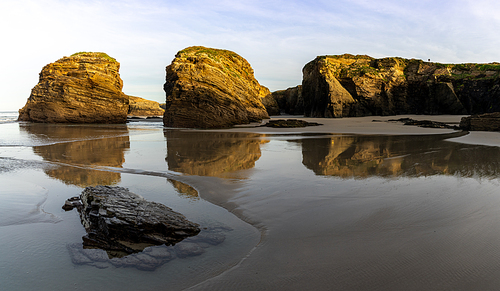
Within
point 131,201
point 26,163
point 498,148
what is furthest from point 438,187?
point 26,163

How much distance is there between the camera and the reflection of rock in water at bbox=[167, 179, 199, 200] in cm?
433

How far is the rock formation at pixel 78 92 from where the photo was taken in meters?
30.3

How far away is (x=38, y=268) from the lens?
7.62ft

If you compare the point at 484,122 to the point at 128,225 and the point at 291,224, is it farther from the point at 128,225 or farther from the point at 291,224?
the point at 128,225

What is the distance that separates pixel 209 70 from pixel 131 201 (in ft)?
68.4

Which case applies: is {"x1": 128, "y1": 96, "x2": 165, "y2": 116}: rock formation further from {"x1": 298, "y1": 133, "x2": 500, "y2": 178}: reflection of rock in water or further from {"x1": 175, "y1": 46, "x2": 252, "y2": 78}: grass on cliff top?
{"x1": 298, "y1": 133, "x2": 500, "y2": 178}: reflection of rock in water

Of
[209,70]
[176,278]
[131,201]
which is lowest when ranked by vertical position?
[176,278]

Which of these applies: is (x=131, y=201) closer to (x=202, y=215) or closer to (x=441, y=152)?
(x=202, y=215)

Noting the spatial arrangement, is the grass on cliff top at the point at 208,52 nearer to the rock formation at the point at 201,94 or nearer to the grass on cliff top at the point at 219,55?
the grass on cliff top at the point at 219,55

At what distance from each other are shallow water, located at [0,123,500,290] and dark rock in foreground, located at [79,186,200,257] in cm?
24

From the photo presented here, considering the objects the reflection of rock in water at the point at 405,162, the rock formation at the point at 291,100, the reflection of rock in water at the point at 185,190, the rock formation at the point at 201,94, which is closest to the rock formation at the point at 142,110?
the rock formation at the point at 291,100

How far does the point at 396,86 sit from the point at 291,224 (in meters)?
30.1

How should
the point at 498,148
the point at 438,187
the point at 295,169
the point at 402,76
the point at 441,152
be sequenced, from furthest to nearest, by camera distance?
1. the point at 402,76
2. the point at 498,148
3. the point at 441,152
4. the point at 295,169
5. the point at 438,187

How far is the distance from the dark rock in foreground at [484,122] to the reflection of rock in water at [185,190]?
53.2 ft
